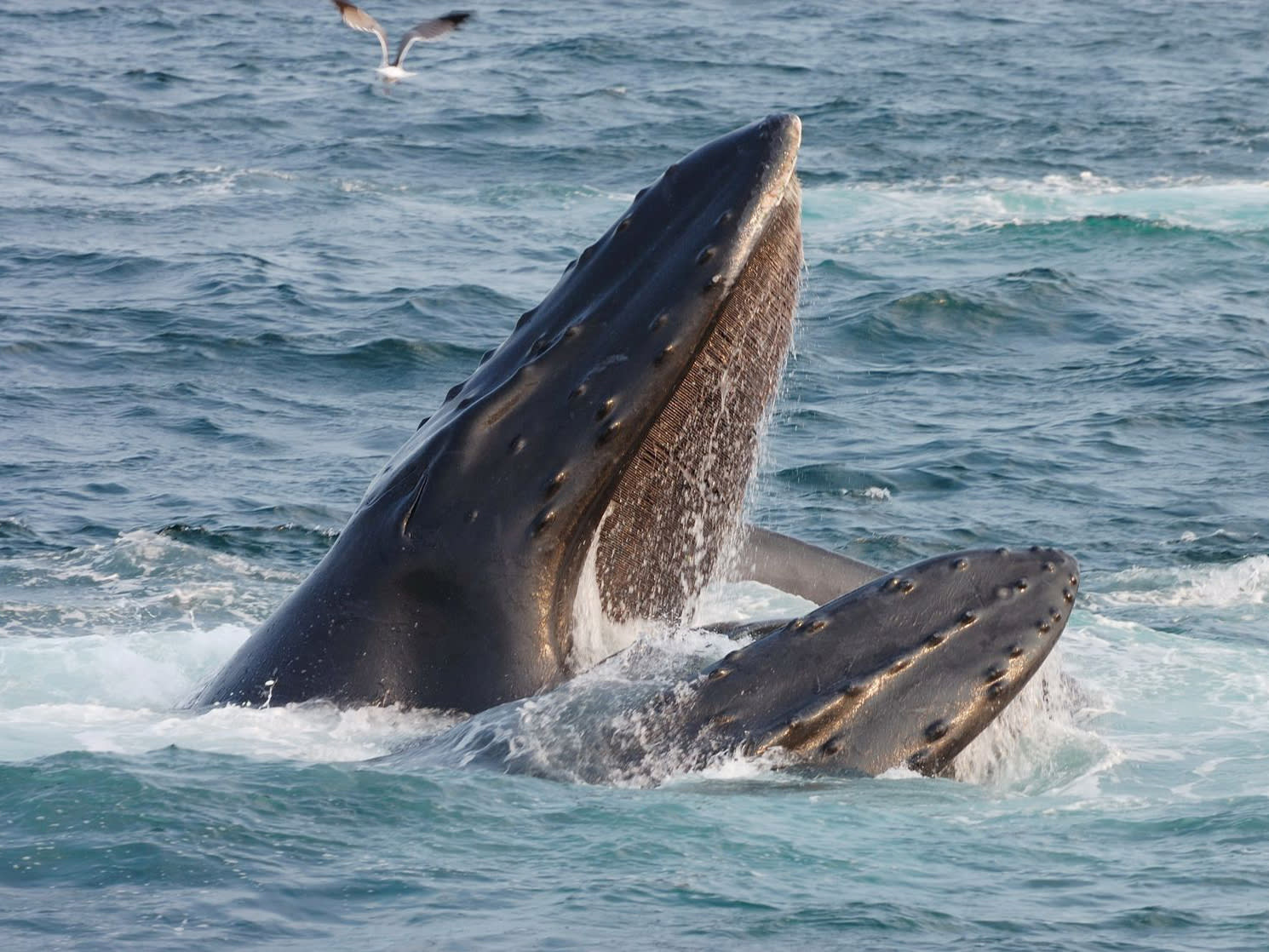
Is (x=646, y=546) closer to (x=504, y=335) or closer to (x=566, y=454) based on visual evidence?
(x=566, y=454)

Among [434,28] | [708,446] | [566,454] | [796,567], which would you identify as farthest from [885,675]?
[434,28]

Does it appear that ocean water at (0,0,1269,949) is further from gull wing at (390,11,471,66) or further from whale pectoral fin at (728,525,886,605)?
gull wing at (390,11,471,66)

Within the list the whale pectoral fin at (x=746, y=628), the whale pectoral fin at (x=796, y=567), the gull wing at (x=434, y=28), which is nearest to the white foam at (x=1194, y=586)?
the whale pectoral fin at (x=796, y=567)

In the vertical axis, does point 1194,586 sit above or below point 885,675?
below

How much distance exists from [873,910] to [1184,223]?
956 inches

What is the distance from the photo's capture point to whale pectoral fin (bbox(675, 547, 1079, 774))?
24.3ft

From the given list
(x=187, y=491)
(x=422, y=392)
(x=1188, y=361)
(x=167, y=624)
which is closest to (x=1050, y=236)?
(x=1188, y=361)

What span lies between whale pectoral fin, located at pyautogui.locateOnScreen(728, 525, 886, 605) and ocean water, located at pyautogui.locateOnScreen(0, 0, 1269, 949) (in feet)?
4.39

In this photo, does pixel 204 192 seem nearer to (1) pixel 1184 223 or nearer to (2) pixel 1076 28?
(1) pixel 1184 223

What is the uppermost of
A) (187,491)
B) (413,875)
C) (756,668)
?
(756,668)

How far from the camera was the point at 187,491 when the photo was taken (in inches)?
678

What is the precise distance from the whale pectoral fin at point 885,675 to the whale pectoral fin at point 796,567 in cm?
215

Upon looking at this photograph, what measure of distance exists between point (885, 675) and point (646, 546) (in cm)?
125

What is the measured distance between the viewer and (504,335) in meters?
23.2
